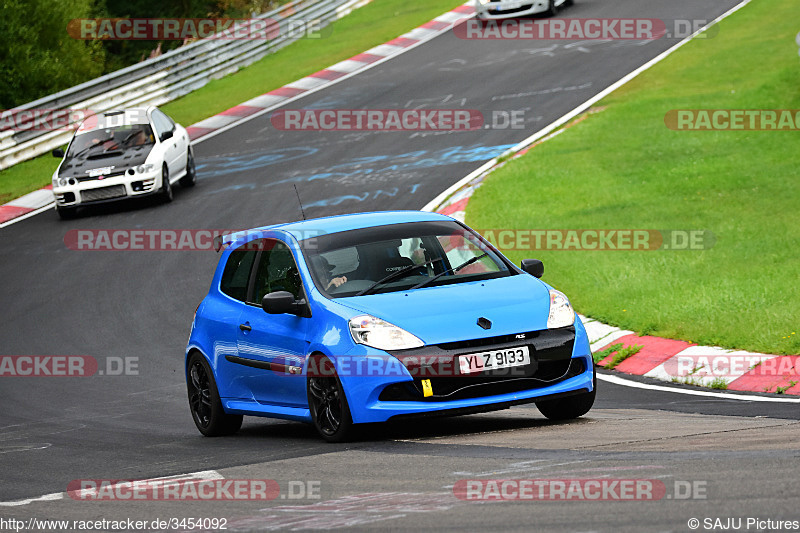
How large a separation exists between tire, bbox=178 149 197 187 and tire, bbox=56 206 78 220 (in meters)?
2.20

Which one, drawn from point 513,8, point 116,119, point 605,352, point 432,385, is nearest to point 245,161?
point 116,119

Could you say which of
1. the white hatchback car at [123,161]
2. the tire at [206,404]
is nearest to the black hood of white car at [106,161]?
the white hatchback car at [123,161]

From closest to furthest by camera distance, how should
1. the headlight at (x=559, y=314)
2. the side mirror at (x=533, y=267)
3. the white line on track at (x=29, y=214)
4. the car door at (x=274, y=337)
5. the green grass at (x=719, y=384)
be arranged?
1. the headlight at (x=559, y=314)
2. the car door at (x=274, y=337)
3. the side mirror at (x=533, y=267)
4. the green grass at (x=719, y=384)
5. the white line on track at (x=29, y=214)

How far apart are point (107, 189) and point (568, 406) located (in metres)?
14.6

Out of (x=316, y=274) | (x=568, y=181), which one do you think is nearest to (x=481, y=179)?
(x=568, y=181)

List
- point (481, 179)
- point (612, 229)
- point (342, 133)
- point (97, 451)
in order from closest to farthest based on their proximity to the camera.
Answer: point (97, 451), point (612, 229), point (481, 179), point (342, 133)

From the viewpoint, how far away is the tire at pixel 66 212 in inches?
871

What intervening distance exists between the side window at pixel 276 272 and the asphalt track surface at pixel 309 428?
1.09m

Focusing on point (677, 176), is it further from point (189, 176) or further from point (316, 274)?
point (316, 274)

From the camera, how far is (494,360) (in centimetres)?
817

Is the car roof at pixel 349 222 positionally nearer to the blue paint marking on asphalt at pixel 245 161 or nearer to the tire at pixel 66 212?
the tire at pixel 66 212

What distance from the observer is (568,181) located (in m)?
19.6

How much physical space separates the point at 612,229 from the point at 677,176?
3.06 m

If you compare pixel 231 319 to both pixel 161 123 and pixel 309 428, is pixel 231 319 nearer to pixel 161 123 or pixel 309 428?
pixel 309 428
